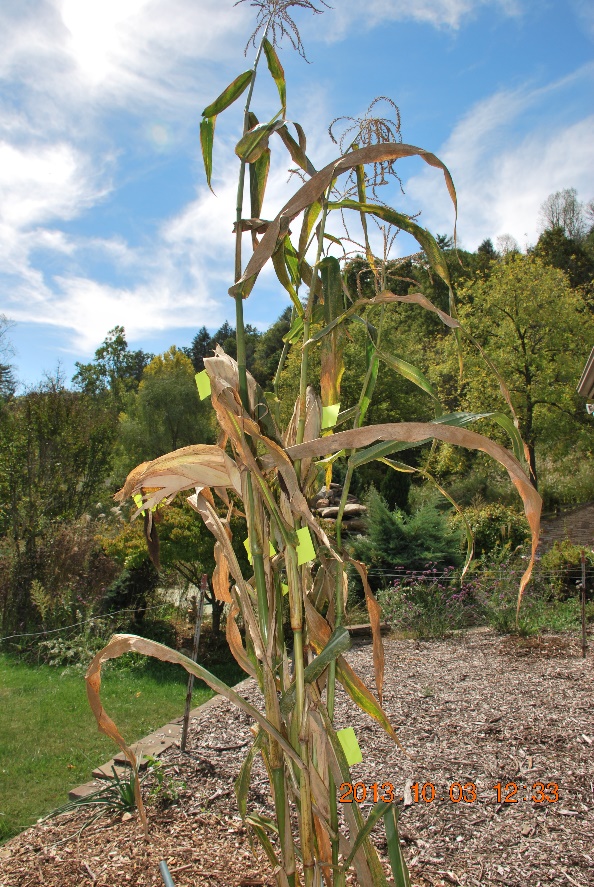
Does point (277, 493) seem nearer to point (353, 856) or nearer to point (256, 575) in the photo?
point (256, 575)

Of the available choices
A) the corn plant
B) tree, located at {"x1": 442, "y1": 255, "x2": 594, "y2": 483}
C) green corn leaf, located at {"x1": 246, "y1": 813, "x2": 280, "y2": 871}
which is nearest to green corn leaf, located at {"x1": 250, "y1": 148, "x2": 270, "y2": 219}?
the corn plant

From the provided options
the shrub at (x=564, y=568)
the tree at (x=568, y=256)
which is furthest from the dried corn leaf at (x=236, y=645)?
the tree at (x=568, y=256)

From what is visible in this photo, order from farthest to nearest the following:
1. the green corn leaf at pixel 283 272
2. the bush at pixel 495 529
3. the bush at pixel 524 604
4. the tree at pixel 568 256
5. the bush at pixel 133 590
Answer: the tree at pixel 568 256 < the bush at pixel 495 529 < the bush at pixel 133 590 < the bush at pixel 524 604 < the green corn leaf at pixel 283 272

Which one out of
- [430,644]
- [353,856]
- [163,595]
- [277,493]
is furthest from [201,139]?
[163,595]

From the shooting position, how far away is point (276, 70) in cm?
138

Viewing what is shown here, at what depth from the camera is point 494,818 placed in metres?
2.49

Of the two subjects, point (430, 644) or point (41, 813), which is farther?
point (430, 644)

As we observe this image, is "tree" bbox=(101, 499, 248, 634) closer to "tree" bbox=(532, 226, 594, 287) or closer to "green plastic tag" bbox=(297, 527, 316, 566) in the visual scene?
"green plastic tag" bbox=(297, 527, 316, 566)

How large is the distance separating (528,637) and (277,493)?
17.3ft

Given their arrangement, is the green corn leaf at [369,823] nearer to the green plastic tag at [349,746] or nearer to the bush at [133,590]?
the green plastic tag at [349,746]

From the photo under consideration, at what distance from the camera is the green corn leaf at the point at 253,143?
125cm

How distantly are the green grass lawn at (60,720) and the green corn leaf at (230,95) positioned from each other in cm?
314

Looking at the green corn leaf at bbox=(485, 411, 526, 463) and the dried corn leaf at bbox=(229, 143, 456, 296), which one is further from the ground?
the dried corn leaf at bbox=(229, 143, 456, 296)
